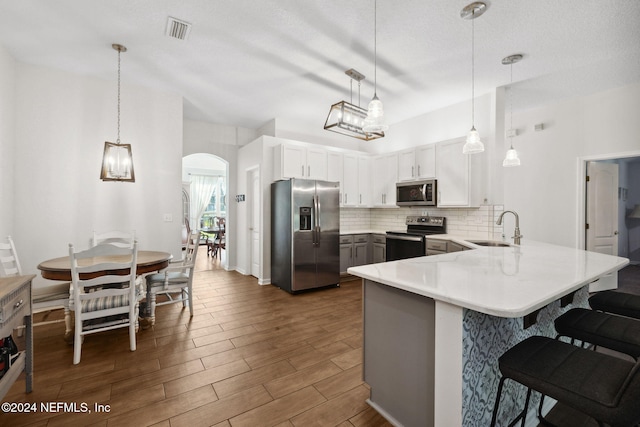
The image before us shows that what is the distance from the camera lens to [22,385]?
1.99m

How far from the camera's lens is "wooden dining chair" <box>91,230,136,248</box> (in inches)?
138

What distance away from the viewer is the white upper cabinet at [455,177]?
4.07 m

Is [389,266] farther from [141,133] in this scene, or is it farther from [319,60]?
[141,133]

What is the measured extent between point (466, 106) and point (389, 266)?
3.74 metres

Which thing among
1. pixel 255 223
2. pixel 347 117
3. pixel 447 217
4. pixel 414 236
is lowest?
pixel 414 236

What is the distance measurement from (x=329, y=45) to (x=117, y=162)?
271 centimetres

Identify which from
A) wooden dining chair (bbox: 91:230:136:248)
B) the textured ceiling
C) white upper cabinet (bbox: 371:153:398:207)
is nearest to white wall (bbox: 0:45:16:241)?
the textured ceiling

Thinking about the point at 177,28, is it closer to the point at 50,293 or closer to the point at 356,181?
the point at 50,293

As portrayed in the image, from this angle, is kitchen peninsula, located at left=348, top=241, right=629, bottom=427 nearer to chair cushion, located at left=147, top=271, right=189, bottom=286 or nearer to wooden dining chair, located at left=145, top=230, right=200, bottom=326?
wooden dining chair, located at left=145, top=230, right=200, bottom=326

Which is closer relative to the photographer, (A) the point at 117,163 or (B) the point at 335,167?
(A) the point at 117,163

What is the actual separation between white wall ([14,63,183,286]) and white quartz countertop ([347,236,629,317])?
3655 millimetres

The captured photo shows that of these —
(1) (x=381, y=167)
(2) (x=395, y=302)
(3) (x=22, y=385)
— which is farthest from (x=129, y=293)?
(1) (x=381, y=167)

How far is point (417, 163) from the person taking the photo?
479 centimetres

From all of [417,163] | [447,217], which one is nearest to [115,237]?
[417,163]
